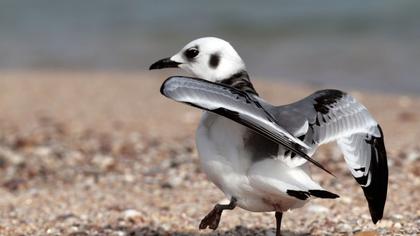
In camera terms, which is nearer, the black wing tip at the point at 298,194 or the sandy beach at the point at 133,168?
the black wing tip at the point at 298,194

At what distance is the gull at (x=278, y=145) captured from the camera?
3.83 meters

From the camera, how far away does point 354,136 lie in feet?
13.4

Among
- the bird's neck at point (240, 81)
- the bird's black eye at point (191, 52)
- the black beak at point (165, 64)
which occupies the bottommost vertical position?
the bird's neck at point (240, 81)

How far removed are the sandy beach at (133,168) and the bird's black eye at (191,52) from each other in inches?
40.4

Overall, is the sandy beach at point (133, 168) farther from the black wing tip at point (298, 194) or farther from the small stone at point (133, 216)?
the black wing tip at point (298, 194)

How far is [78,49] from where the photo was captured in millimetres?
13641

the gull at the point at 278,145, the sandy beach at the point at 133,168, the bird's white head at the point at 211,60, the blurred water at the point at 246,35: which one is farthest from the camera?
the blurred water at the point at 246,35

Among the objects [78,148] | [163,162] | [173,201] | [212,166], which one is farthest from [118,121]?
[212,166]

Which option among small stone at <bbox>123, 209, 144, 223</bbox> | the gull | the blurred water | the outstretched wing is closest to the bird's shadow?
small stone at <bbox>123, 209, 144, 223</bbox>

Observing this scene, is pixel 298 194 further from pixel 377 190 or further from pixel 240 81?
pixel 240 81

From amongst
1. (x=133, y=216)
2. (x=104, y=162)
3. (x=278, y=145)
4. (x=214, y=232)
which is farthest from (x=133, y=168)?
(x=278, y=145)

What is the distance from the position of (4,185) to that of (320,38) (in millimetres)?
7612

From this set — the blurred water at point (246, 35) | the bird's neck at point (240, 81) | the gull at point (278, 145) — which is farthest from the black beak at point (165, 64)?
the blurred water at point (246, 35)

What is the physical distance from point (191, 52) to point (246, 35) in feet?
30.5
